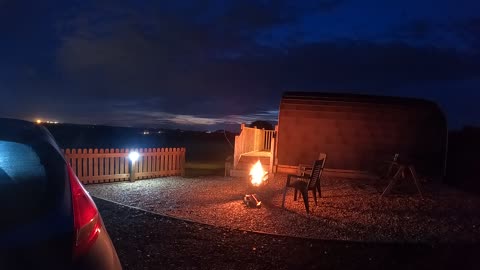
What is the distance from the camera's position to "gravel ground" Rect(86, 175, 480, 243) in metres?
7.52

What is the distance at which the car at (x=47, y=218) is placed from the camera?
6.77 feet

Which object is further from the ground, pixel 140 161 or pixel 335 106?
pixel 335 106

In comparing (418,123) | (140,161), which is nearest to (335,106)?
(418,123)

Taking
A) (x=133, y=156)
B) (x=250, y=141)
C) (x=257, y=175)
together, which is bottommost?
(x=257, y=175)

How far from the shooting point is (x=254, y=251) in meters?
5.91

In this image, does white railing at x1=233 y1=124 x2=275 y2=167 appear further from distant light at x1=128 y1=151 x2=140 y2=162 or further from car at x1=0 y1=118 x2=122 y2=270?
car at x1=0 y1=118 x2=122 y2=270

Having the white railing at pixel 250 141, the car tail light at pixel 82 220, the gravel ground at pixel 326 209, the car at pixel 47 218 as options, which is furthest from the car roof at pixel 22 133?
the white railing at pixel 250 141

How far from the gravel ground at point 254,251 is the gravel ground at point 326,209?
572 mm

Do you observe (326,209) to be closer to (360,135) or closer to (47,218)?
(360,135)

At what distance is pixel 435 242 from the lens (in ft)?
22.7

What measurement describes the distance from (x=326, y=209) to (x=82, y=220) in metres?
7.83

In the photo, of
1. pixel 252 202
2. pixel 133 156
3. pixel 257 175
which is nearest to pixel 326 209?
pixel 252 202

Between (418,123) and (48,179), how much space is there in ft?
53.0

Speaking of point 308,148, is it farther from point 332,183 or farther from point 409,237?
point 409,237
